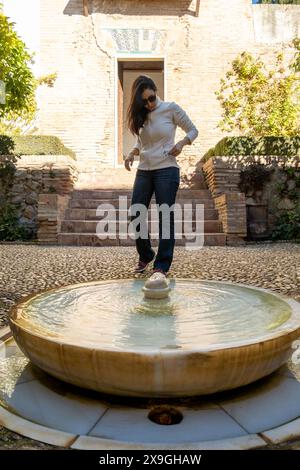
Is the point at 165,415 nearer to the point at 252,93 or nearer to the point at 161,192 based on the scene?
the point at 161,192

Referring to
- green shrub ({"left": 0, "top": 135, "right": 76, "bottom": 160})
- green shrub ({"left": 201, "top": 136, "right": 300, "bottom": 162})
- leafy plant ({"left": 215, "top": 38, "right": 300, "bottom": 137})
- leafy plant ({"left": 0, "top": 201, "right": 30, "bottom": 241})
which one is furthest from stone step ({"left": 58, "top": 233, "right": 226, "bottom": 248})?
leafy plant ({"left": 215, "top": 38, "right": 300, "bottom": 137})

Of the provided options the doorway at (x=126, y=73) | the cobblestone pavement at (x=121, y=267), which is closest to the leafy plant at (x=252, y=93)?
the doorway at (x=126, y=73)

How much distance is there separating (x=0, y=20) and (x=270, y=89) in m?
6.18

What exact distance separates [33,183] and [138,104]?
4020mm

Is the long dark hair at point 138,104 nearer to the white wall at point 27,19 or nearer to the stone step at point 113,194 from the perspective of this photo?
the stone step at point 113,194

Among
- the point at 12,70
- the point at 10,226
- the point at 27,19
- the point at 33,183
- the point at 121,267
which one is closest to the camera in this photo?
the point at 121,267

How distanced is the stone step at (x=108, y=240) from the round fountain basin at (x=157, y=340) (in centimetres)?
382

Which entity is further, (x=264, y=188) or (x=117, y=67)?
(x=117, y=67)

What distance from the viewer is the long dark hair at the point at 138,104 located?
2.65m

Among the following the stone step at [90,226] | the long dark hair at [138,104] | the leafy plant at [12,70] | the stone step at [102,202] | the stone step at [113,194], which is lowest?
the stone step at [90,226]

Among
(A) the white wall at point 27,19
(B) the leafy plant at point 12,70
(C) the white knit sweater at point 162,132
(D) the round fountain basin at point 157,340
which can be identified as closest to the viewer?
(D) the round fountain basin at point 157,340

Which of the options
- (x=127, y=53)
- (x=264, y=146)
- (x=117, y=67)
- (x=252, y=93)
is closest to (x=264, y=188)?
(x=264, y=146)

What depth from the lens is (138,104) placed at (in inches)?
105

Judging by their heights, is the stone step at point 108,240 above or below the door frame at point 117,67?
below
